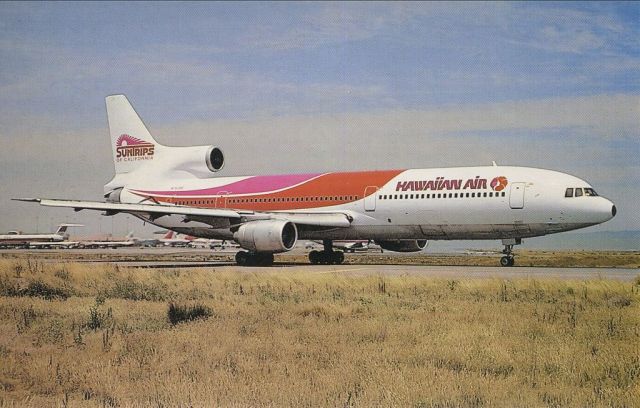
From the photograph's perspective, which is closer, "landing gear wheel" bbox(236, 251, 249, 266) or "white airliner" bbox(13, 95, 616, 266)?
"white airliner" bbox(13, 95, 616, 266)

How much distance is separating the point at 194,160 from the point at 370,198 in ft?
42.5

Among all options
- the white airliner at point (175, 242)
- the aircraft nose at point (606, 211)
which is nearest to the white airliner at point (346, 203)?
the aircraft nose at point (606, 211)

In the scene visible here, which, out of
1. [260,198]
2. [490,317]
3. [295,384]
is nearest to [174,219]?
Result: [260,198]

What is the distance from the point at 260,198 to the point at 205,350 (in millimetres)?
26597

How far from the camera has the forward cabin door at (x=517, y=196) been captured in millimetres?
27984

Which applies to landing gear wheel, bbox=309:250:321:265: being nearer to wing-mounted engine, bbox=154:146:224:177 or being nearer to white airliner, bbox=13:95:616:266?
white airliner, bbox=13:95:616:266

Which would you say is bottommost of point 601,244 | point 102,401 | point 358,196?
point 102,401

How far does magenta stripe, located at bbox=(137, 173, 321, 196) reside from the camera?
35.8 meters

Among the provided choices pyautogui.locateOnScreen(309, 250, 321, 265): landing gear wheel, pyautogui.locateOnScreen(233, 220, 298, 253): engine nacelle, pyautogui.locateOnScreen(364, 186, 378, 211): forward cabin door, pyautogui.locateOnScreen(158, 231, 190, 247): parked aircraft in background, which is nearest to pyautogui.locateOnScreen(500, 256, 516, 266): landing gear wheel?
pyautogui.locateOnScreen(364, 186, 378, 211): forward cabin door

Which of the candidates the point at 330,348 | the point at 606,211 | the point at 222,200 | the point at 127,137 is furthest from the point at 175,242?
the point at 330,348

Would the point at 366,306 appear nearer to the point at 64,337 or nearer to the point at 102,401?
the point at 64,337

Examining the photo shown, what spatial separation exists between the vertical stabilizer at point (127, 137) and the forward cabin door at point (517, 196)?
22.6 metres

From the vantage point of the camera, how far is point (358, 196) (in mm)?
32625

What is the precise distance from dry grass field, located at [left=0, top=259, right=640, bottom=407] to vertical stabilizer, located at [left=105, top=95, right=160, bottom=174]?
1010 inches
